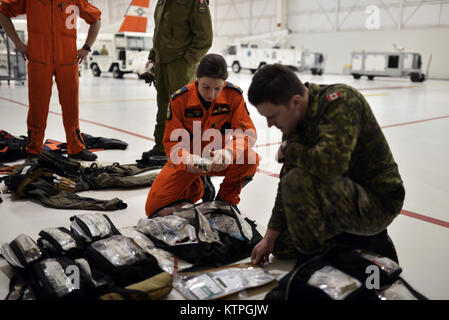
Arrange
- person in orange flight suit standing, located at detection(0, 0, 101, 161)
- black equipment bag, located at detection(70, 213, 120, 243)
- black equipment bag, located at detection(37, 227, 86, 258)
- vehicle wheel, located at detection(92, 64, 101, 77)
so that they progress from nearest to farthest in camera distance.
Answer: black equipment bag, located at detection(37, 227, 86, 258) < black equipment bag, located at detection(70, 213, 120, 243) < person in orange flight suit standing, located at detection(0, 0, 101, 161) < vehicle wheel, located at detection(92, 64, 101, 77)

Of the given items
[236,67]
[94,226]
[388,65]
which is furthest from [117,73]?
[94,226]

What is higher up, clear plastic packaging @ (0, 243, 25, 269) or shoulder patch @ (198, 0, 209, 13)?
shoulder patch @ (198, 0, 209, 13)

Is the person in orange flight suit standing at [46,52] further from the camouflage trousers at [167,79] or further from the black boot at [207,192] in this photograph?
the black boot at [207,192]

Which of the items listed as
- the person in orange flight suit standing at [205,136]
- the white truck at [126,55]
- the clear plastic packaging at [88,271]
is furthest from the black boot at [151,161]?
the white truck at [126,55]

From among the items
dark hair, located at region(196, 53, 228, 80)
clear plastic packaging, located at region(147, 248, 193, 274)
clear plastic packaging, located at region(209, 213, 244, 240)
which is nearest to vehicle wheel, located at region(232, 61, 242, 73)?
dark hair, located at region(196, 53, 228, 80)

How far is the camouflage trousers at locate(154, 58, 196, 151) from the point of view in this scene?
3879 millimetres

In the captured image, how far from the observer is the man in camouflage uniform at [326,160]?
152 cm

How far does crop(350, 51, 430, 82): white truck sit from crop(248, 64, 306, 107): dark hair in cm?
1670

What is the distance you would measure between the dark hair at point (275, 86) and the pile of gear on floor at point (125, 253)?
851 mm

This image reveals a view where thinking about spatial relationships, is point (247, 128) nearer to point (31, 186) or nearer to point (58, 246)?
point (58, 246)

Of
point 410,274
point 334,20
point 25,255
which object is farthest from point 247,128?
point 334,20

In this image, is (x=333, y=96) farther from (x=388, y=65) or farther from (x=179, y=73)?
(x=388, y=65)

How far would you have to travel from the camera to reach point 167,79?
13.1 ft

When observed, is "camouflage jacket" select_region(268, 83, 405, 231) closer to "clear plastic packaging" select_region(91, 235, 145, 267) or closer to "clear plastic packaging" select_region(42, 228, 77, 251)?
"clear plastic packaging" select_region(91, 235, 145, 267)
